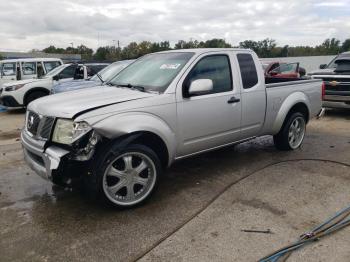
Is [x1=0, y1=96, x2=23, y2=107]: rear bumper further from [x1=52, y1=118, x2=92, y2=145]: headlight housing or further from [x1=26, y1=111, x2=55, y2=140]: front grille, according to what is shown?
[x1=52, y1=118, x2=92, y2=145]: headlight housing

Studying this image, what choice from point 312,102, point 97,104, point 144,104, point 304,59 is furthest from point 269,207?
point 304,59

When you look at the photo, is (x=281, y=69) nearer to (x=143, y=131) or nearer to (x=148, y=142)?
(x=148, y=142)

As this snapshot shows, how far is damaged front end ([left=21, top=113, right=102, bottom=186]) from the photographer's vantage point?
3.42 meters

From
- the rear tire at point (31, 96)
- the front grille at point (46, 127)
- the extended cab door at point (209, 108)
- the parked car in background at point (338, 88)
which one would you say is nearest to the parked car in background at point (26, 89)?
the rear tire at point (31, 96)

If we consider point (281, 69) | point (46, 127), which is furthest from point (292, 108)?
point (281, 69)

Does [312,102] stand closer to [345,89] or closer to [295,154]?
[295,154]

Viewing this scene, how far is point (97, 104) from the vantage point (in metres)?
3.73

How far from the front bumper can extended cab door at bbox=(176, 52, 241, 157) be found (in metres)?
1.48

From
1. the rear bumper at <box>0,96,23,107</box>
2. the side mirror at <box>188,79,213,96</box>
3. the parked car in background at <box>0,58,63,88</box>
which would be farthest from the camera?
the parked car in background at <box>0,58,63,88</box>

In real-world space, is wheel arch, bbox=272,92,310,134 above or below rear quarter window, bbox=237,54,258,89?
below

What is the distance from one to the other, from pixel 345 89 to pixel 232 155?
492 cm

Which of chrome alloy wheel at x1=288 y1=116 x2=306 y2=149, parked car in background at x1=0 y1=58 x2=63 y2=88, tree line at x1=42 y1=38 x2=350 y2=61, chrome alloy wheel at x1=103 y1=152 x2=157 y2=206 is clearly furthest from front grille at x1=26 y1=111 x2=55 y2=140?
tree line at x1=42 y1=38 x2=350 y2=61

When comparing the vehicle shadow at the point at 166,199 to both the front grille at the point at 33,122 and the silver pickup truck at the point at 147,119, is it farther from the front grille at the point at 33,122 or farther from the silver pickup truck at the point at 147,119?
the front grille at the point at 33,122

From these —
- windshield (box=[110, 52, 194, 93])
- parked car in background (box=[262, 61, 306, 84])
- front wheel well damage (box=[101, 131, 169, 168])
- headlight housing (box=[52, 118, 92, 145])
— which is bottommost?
front wheel well damage (box=[101, 131, 169, 168])
